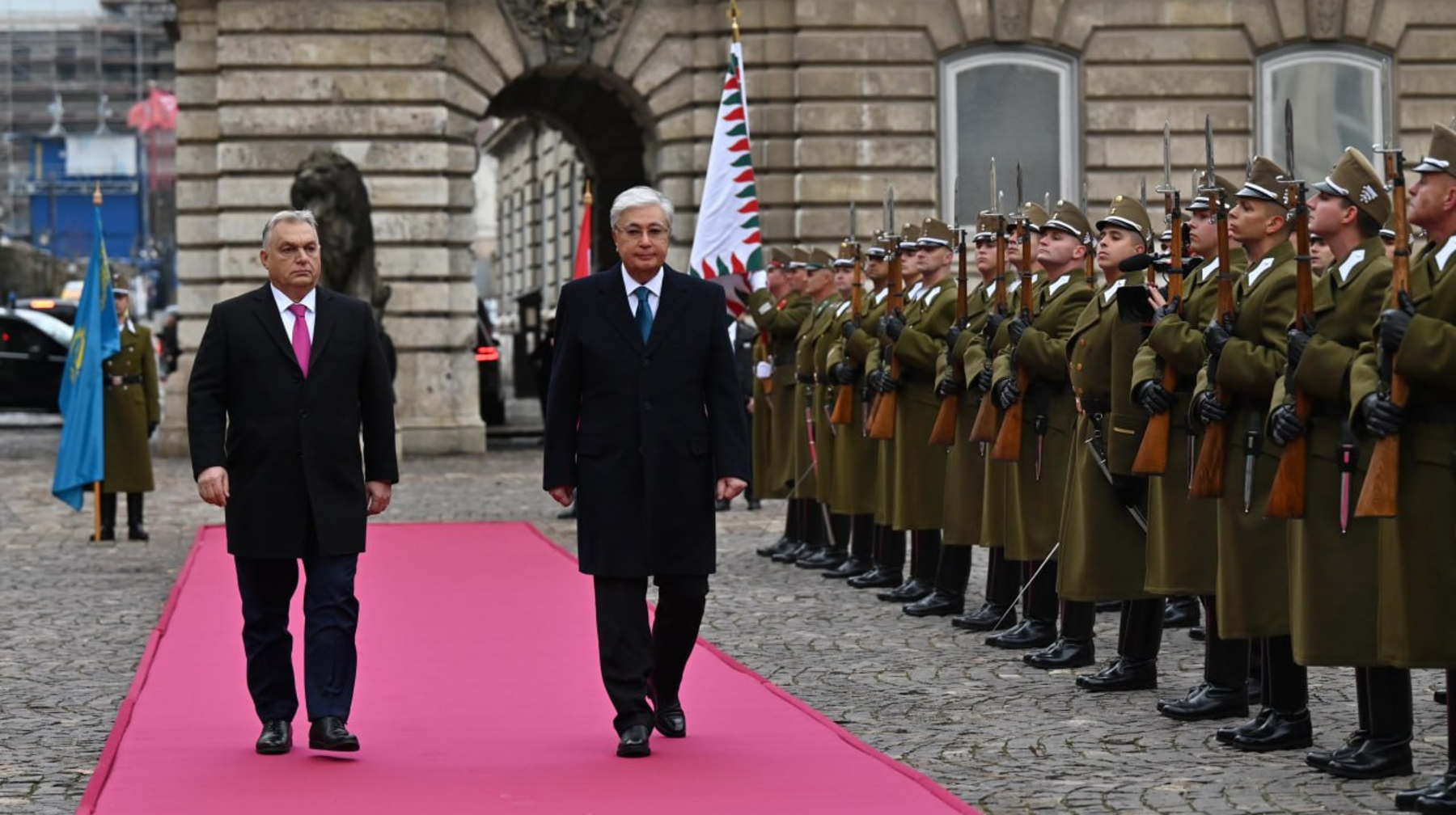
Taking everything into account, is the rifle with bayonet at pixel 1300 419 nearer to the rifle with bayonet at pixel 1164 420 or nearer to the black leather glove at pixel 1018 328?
the rifle with bayonet at pixel 1164 420

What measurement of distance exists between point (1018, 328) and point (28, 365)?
24102mm

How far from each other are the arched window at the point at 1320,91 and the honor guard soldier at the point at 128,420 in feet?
44.6

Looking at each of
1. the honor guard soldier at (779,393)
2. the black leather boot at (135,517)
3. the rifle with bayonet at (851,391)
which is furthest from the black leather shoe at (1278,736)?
the black leather boot at (135,517)

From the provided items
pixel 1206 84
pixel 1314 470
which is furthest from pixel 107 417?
pixel 1206 84

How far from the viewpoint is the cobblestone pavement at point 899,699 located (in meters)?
7.51

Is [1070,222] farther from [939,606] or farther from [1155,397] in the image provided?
[939,606]

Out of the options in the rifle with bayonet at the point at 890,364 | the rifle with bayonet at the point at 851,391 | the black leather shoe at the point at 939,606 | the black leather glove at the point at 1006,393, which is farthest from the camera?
the rifle with bayonet at the point at 851,391

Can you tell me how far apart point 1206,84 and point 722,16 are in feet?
16.9

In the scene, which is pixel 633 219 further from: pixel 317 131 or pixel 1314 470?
pixel 317 131

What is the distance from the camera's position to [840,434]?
13.8m

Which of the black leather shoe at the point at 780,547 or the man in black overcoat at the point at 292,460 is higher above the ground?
the man in black overcoat at the point at 292,460

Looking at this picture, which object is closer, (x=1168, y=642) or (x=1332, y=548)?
(x=1332, y=548)

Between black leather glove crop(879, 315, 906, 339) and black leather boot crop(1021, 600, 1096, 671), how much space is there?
8.39 feet

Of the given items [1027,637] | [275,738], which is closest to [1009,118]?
[1027,637]
